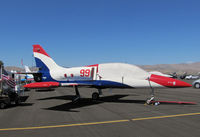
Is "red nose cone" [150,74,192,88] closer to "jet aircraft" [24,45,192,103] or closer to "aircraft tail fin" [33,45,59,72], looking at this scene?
"jet aircraft" [24,45,192,103]

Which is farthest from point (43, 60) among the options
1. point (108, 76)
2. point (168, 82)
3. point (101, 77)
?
point (168, 82)

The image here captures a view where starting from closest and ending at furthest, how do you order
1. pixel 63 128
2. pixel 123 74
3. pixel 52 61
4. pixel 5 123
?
pixel 63 128, pixel 5 123, pixel 123 74, pixel 52 61

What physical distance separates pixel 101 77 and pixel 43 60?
7.14m

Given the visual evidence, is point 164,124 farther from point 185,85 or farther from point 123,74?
point 123,74

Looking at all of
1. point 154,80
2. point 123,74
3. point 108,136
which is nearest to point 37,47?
point 123,74

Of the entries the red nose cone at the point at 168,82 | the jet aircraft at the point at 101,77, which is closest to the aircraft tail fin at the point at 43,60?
the jet aircraft at the point at 101,77

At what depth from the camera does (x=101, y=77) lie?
14.1 m

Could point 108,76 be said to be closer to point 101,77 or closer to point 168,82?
point 101,77

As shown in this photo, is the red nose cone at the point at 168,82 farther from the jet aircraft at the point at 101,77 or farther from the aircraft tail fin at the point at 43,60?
the aircraft tail fin at the point at 43,60

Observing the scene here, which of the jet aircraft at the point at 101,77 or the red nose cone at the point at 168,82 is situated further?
the jet aircraft at the point at 101,77

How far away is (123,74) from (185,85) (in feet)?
14.9

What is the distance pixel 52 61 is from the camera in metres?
17.4

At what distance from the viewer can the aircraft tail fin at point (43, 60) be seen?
17.2m

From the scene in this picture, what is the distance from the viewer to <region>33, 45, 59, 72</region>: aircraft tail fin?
17.2 m
